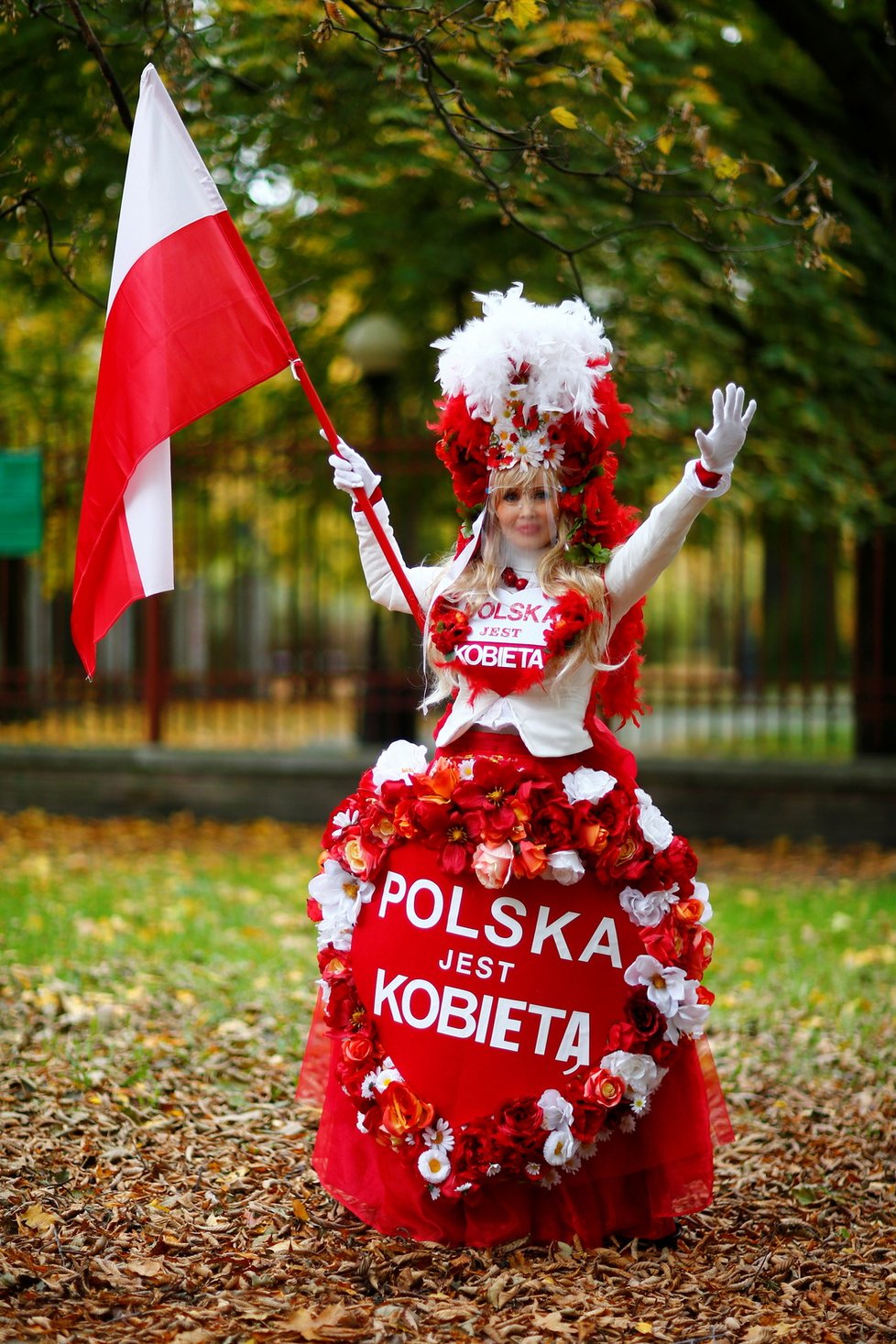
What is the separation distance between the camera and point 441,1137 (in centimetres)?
323

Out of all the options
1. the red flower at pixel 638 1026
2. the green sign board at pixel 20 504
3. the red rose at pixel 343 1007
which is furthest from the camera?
the green sign board at pixel 20 504

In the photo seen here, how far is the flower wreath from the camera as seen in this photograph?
3176 millimetres

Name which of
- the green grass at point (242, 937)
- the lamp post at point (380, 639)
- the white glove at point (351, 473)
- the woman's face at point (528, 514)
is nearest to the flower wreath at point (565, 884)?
the woman's face at point (528, 514)

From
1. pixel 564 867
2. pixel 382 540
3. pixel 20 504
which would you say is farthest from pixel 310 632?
pixel 564 867

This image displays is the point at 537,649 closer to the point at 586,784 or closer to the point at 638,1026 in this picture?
the point at 586,784

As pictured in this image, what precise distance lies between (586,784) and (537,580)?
547 millimetres

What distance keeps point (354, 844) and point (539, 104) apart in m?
4.72

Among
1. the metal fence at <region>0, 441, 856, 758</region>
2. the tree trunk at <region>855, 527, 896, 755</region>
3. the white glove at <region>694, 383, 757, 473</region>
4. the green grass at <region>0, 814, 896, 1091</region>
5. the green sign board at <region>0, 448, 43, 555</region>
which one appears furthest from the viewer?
the green sign board at <region>0, 448, 43, 555</region>

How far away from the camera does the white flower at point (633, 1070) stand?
3.18 m

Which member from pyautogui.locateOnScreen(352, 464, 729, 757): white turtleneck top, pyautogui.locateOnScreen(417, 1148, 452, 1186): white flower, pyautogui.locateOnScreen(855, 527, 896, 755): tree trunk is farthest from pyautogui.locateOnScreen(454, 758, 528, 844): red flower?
pyautogui.locateOnScreen(855, 527, 896, 755): tree trunk

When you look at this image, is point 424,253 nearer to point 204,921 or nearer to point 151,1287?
point 204,921

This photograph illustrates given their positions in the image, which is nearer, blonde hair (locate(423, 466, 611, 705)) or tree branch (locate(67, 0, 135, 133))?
blonde hair (locate(423, 466, 611, 705))

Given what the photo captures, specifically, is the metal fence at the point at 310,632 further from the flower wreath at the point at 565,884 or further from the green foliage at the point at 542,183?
the flower wreath at the point at 565,884

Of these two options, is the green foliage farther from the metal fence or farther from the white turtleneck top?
the white turtleneck top
